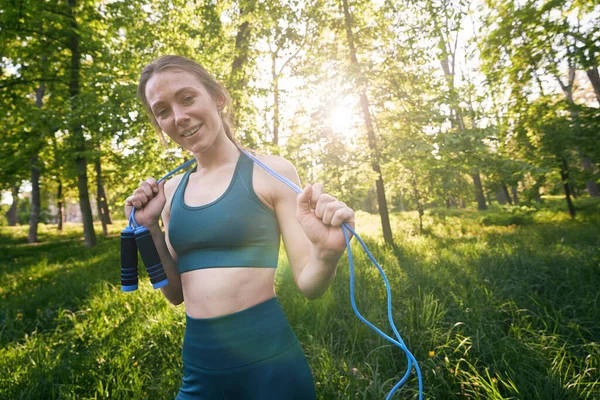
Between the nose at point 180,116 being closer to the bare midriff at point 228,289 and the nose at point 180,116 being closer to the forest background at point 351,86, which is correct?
the bare midriff at point 228,289

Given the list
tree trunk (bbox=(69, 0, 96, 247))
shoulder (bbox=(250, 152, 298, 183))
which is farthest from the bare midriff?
tree trunk (bbox=(69, 0, 96, 247))

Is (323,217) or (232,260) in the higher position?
(323,217)

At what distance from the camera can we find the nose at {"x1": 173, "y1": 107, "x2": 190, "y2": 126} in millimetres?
1277

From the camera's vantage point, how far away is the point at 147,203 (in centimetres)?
145

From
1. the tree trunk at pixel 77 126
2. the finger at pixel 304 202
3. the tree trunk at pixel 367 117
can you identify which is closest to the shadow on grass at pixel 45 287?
the tree trunk at pixel 77 126

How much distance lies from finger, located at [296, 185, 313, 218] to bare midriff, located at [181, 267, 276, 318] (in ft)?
1.12

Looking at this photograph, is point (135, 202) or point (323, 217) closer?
point (323, 217)

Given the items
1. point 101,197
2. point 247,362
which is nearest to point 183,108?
point 247,362

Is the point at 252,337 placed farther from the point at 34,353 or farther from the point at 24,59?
the point at 24,59

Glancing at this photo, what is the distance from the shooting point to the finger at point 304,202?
101 cm

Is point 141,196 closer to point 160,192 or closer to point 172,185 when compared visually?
point 160,192

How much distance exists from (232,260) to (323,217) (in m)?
0.45

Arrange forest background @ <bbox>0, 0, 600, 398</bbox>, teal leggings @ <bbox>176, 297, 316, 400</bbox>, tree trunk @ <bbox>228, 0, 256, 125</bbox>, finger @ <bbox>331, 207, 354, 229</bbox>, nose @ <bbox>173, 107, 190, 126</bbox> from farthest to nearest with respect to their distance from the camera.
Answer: tree trunk @ <bbox>228, 0, 256, 125</bbox>
forest background @ <bbox>0, 0, 600, 398</bbox>
nose @ <bbox>173, 107, 190, 126</bbox>
teal leggings @ <bbox>176, 297, 316, 400</bbox>
finger @ <bbox>331, 207, 354, 229</bbox>

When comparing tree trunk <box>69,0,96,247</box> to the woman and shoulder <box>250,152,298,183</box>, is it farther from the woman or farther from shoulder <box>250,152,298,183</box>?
shoulder <box>250,152,298,183</box>
